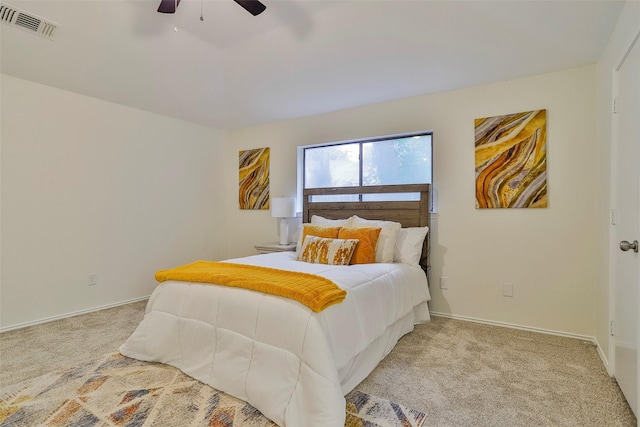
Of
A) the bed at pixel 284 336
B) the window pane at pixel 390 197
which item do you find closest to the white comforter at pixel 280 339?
the bed at pixel 284 336

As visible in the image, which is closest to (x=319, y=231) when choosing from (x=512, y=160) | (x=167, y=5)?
(x=512, y=160)

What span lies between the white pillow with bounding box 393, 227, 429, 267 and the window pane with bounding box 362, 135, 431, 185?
66 cm

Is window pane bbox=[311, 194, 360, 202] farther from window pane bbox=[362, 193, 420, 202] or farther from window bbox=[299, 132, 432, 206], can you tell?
window pane bbox=[362, 193, 420, 202]

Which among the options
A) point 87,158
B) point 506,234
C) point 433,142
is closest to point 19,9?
point 87,158

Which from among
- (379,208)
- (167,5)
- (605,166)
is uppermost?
(167,5)

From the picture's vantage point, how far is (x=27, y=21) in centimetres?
260

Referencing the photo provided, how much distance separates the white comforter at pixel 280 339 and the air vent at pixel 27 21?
2.36 meters

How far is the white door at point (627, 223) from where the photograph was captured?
171cm

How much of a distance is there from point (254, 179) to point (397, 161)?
7.03ft

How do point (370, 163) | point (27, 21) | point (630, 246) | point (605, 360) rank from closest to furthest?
1. point (630, 246)
2. point (605, 360)
3. point (27, 21)
4. point (370, 163)

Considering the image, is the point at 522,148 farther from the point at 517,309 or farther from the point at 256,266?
the point at 256,266

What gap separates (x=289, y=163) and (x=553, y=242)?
10.2 ft

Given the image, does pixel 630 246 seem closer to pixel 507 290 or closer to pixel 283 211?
pixel 507 290

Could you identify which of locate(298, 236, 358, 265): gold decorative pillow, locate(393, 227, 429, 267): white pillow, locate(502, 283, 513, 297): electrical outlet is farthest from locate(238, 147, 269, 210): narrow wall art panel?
locate(502, 283, 513, 297): electrical outlet
